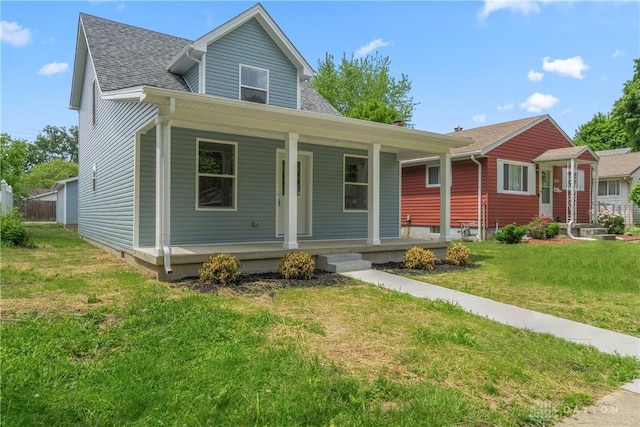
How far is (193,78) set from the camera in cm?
971

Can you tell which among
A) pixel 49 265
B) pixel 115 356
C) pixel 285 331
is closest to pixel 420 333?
pixel 285 331

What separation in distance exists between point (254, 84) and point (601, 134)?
146 feet

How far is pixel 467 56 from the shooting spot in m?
13.3

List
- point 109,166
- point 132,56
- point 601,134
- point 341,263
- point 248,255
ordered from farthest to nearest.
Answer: point 601,134, point 132,56, point 109,166, point 341,263, point 248,255

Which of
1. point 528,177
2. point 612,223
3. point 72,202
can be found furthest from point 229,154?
point 72,202

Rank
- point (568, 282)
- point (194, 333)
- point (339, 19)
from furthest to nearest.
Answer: point (339, 19) → point (568, 282) → point (194, 333)

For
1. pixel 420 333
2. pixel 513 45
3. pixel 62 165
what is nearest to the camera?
pixel 420 333

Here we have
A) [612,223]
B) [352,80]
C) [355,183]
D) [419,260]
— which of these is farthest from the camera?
[352,80]

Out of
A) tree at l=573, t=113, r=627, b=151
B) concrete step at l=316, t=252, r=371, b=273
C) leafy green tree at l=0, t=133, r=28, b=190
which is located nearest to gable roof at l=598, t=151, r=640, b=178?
tree at l=573, t=113, r=627, b=151

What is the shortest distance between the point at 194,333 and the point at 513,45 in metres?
12.1

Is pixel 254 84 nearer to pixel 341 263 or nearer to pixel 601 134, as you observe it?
pixel 341 263

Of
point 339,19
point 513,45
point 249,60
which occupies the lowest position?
point 249,60

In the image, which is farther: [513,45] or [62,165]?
[62,165]

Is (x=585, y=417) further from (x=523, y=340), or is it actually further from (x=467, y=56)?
(x=467, y=56)
